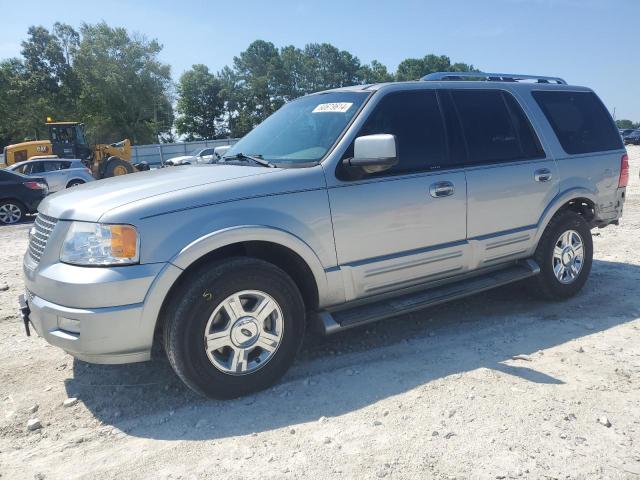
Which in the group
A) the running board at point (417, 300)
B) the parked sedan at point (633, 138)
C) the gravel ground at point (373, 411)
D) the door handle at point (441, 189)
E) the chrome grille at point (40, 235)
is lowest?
the parked sedan at point (633, 138)

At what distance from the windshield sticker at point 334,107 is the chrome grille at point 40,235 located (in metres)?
2.06

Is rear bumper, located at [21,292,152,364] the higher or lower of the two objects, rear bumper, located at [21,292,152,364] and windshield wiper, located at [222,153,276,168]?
the lower

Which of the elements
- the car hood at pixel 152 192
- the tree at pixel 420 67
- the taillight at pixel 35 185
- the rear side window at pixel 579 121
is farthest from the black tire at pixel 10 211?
the tree at pixel 420 67

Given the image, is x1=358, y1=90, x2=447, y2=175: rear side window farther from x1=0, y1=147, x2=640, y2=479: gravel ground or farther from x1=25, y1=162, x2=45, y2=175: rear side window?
x1=25, y1=162, x2=45, y2=175: rear side window

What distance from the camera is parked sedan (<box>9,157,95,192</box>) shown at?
51.6 ft

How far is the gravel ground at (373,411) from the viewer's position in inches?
98.1

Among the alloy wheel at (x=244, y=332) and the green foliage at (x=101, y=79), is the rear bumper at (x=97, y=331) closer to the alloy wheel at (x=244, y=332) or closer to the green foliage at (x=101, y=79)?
the alloy wheel at (x=244, y=332)

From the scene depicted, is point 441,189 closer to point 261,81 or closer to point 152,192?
point 152,192

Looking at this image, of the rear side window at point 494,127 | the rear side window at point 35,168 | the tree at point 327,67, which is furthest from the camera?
the tree at point 327,67

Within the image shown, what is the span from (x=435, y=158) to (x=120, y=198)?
89.9 inches

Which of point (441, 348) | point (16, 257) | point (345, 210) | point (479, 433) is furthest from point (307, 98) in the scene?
point (16, 257)

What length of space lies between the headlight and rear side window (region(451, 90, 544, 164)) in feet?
8.73

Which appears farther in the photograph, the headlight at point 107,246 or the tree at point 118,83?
the tree at point 118,83

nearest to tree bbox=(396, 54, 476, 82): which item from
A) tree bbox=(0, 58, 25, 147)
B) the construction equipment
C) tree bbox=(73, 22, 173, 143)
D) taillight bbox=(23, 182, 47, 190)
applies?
tree bbox=(73, 22, 173, 143)
